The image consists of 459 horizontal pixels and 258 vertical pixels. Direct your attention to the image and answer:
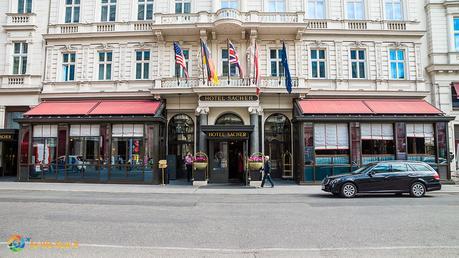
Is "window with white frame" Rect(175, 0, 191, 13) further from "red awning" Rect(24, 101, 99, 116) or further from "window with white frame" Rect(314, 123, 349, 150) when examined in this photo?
"window with white frame" Rect(314, 123, 349, 150)

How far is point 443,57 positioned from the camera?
863 inches

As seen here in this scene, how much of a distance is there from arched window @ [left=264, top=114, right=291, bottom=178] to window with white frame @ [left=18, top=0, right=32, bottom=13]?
65.2 ft

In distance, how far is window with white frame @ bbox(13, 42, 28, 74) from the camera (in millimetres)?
22809

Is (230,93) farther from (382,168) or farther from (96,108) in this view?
(382,168)

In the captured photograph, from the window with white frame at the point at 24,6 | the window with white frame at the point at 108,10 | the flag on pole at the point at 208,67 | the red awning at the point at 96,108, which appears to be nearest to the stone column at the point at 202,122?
the flag on pole at the point at 208,67

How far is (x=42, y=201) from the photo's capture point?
39.4 ft

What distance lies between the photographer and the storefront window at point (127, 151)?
19.2 metres

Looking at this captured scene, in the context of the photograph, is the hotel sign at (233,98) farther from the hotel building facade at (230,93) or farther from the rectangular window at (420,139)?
the rectangular window at (420,139)

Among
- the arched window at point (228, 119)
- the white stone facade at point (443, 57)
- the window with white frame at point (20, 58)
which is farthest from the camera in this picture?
the window with white frame at point (20, 58)

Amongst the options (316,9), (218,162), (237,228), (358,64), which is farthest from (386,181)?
(316,9)

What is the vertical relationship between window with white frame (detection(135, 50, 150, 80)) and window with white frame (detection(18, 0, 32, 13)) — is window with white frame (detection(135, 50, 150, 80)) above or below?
below

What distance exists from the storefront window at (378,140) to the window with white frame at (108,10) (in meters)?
19.2

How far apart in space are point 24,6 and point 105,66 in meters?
8.16

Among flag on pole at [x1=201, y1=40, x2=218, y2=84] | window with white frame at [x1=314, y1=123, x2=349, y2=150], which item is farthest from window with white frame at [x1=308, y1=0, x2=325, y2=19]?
window with white frame at [x1=314, y1=123, x2=349, y2=150]
